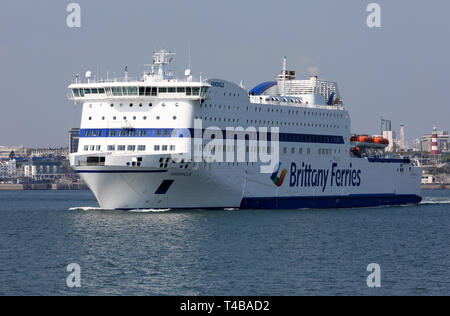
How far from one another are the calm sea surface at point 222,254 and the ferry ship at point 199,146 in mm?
1719

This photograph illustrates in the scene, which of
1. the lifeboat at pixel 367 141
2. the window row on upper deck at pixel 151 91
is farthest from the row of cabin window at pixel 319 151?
the window row on upper deck at pixel 151 91

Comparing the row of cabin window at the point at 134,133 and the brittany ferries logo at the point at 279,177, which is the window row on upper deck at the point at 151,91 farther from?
the brittany ferries logo at the point at 279,177

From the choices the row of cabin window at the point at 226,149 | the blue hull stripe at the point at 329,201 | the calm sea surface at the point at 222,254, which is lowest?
the calm sea surface at the point at 222,254

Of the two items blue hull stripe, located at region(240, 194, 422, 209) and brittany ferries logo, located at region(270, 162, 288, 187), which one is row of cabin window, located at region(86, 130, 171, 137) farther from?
brittany ferries logo, located at region(270, 162, 288, 187)

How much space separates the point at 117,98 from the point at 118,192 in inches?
222

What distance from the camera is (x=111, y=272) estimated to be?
30062 millimetres

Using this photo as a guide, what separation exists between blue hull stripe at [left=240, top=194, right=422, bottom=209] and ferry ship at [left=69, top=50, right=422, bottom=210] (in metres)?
0.10

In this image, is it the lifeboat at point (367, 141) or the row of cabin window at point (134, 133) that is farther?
the lifeboat at point (367, 141)

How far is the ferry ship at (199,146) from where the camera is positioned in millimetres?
47750

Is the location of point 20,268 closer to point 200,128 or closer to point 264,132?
point 200,128

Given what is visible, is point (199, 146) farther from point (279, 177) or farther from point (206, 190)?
point (279, 177)

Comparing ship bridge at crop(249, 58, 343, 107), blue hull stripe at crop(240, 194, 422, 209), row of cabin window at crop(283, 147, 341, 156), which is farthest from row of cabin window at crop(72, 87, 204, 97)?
ship bridge at crop(249, 58, 343, 107)

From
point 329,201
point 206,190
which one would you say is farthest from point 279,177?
point 206,190
